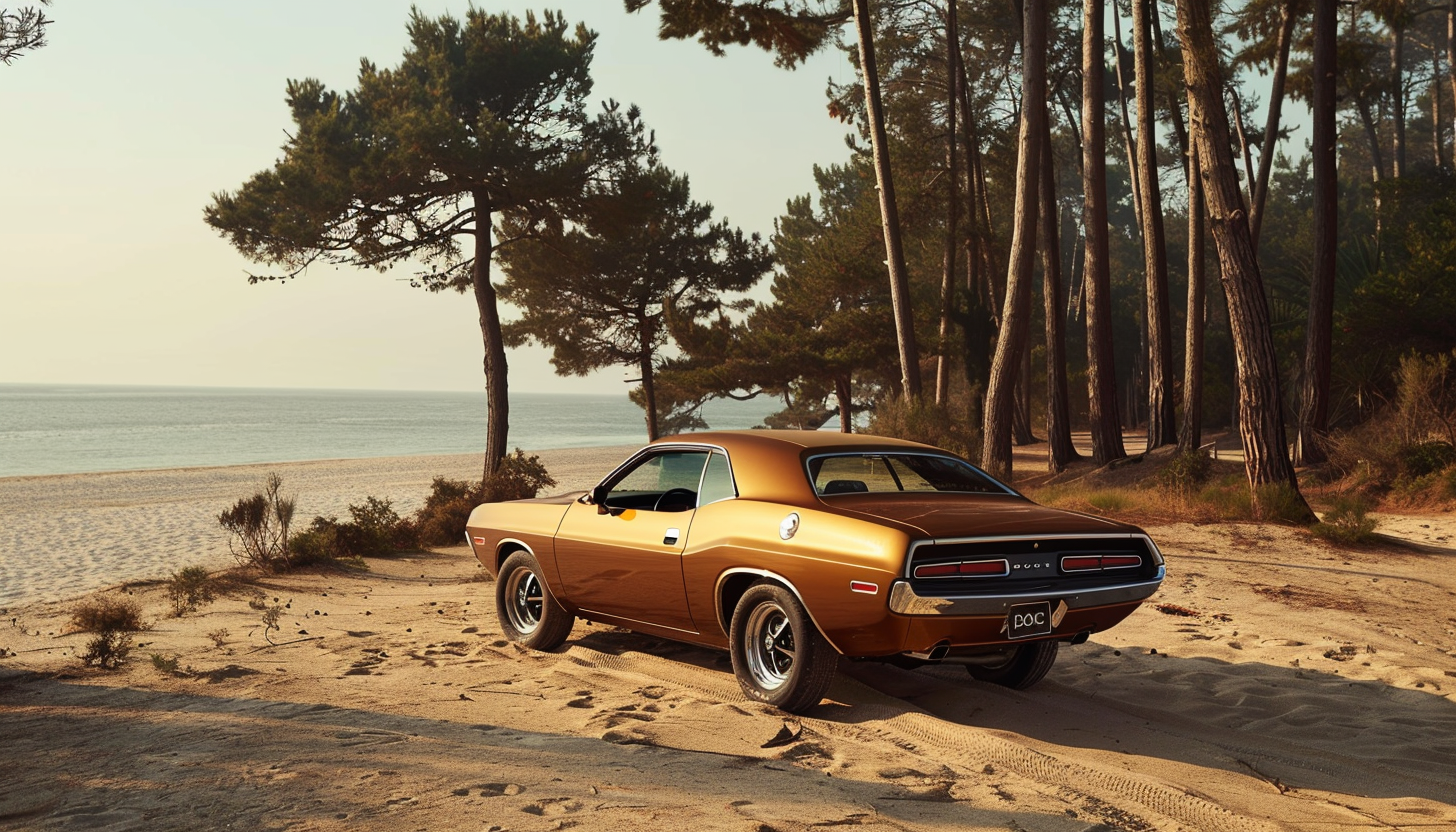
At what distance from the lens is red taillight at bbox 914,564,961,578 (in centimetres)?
546

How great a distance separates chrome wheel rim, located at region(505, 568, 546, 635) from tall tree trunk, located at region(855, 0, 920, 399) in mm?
16858

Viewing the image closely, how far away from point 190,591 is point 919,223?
94.2 feet

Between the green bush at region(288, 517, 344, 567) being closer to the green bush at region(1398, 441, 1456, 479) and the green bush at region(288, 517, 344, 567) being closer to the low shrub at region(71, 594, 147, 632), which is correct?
the low shrub at region(71, 594, 147, 632)

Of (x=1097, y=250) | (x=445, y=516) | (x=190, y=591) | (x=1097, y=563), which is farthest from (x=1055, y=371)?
(x=1097, y=563)

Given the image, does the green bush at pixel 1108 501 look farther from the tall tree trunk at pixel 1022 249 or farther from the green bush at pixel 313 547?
the green bush at pixel 313 547

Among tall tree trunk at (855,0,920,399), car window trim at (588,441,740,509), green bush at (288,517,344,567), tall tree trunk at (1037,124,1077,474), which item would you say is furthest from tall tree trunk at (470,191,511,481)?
car window trim at (588,441,740,509)

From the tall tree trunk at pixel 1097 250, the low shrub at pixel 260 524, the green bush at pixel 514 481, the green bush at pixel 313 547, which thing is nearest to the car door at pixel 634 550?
the low shrub at pixel 260 524

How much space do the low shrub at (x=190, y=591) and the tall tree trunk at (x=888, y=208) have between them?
51.4 feet

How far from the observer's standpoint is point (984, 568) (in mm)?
5602

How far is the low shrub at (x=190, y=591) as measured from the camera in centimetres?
1072

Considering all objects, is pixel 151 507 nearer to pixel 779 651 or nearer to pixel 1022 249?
pixel 1022 249

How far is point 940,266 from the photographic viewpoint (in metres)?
49.3

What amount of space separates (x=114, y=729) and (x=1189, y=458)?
1635cm

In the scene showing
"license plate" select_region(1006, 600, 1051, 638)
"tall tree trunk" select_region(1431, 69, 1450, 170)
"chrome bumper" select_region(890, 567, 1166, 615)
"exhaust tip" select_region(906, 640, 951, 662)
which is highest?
"tall tree trunk" select_region(1431, 69, 1450, 170)
